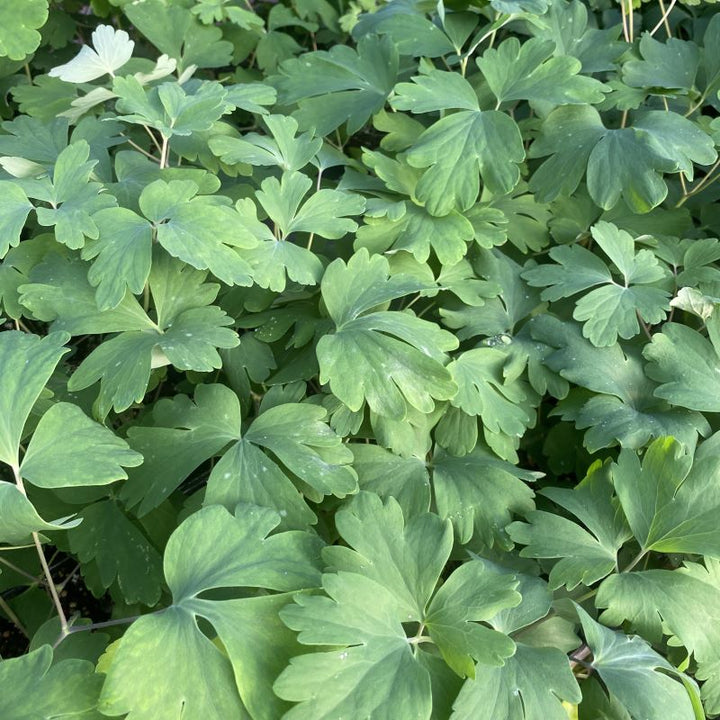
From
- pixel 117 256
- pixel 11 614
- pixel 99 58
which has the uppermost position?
pixel 99 58

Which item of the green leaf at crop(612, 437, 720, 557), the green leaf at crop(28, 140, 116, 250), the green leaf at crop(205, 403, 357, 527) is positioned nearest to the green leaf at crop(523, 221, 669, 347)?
the green leaf at crop(612, 437, 720, 557)

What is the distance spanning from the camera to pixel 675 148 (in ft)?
3.85

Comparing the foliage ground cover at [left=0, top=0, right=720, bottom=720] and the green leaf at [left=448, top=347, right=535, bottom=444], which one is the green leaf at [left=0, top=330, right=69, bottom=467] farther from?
the green leaf at [left=448, top=347, right=535, bottom=444]

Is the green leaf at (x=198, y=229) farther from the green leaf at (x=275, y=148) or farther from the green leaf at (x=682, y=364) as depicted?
the green leaf at (x=682, y=364)

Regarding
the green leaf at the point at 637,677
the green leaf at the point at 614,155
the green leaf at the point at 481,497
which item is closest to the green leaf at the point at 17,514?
the green leaf at the point at 481,497

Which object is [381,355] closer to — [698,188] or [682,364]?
[682,364]

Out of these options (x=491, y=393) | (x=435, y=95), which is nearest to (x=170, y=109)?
(x=435, y=95)

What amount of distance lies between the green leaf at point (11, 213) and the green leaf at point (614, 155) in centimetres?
81

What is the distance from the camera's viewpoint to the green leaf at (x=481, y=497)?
0.94 m

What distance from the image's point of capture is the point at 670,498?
0.88 metres

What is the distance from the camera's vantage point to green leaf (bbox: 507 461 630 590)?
86 centimetres

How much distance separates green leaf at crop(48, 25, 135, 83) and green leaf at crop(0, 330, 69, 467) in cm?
63

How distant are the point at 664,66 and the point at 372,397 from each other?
0.97m

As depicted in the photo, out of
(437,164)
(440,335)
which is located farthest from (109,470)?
(437,164)
